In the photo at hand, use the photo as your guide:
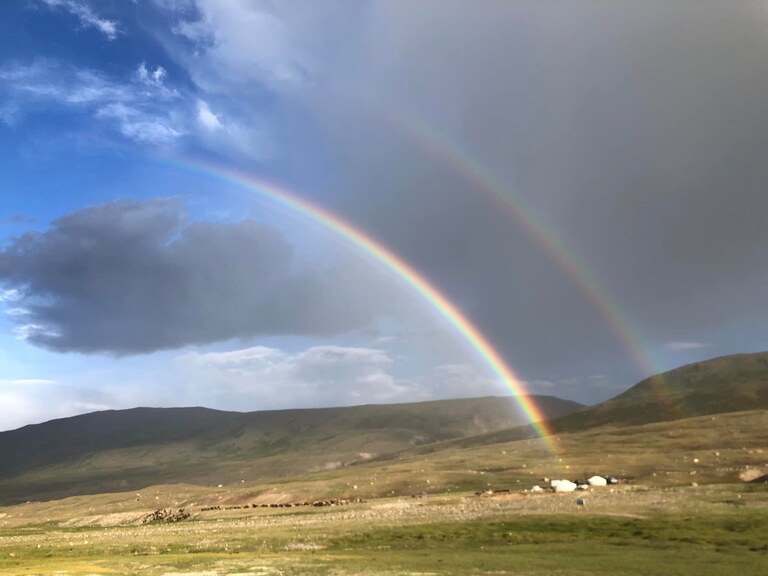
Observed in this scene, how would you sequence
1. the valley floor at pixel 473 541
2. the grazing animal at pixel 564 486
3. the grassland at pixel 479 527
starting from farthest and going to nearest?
the grazing animal at pixel 564 486 → the grassland at pixel 479 527 → the valley floor at pixel 473 541

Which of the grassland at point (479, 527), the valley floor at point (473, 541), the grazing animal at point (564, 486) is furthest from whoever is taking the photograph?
the grazing animal at point (564, 486)

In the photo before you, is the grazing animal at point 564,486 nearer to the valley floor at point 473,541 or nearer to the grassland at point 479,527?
the grassland at point 479,527

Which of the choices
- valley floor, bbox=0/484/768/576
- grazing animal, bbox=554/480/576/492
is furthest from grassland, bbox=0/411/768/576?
grazing animal, bbox=554/480/576/492

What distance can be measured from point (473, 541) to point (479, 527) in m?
6.42

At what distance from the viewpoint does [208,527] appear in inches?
3317

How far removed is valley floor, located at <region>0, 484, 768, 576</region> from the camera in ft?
128

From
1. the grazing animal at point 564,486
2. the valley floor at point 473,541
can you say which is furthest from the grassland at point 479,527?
the grazing animal at point 564,486

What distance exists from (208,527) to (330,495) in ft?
131

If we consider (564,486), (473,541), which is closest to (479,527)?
(473,541)

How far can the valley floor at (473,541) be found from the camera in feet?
128

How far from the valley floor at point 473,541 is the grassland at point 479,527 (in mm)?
192

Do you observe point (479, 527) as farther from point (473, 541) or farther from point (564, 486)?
point (564, 486)

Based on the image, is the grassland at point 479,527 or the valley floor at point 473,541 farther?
the grassland at point 479,527

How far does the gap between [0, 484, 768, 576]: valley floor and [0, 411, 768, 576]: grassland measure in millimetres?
192
